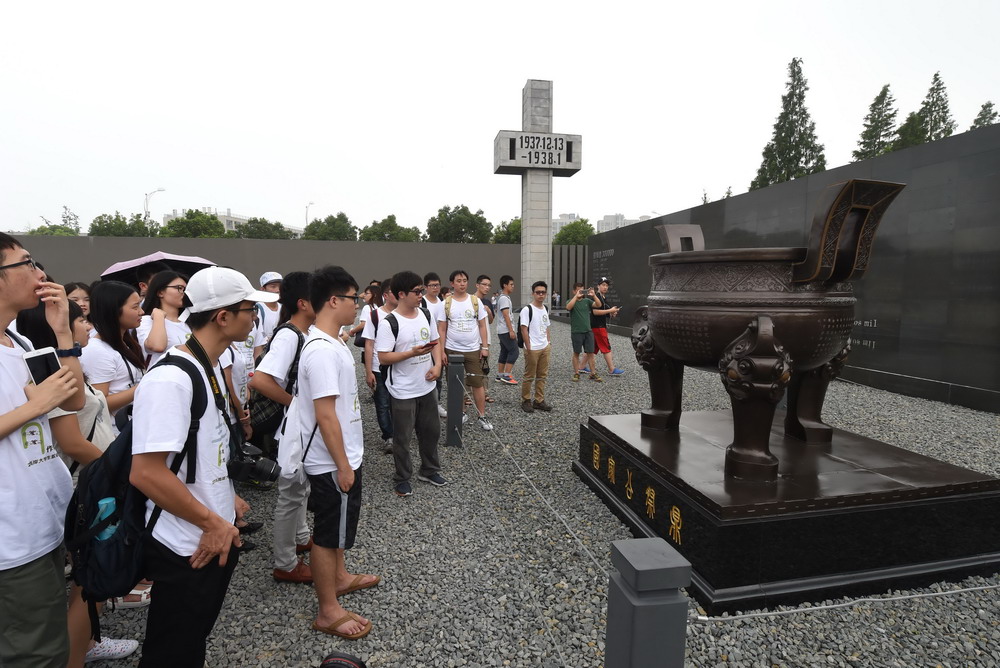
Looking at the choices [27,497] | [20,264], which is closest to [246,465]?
[27,497]

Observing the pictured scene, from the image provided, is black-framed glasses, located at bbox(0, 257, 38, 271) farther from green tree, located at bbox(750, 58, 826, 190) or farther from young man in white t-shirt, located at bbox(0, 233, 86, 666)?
green tree, located at bbox(750, 58, 826, 190)

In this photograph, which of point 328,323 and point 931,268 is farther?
point 931,268

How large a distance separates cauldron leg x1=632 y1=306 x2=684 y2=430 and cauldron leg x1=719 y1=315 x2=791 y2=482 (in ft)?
2.86

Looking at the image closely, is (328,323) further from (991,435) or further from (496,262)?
(496,262)

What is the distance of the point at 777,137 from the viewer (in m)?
33.3

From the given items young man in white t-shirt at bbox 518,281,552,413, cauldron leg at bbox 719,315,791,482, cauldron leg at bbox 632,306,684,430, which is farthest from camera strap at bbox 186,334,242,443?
young man in white t-shirt at bbox 518,281,552,413

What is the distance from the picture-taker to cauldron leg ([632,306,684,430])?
3.88 metres

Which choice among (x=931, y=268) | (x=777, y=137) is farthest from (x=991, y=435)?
(x=777, y=137)

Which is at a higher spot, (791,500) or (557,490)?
(791,500)

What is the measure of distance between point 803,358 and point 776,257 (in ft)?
2.00

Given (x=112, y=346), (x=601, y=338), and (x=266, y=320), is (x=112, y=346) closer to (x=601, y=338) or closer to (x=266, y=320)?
(x=266, y=320)

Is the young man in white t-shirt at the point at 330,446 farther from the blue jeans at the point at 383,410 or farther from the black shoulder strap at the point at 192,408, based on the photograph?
the blue jeans at the point at 383,410

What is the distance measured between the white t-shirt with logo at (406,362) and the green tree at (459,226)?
4623cm

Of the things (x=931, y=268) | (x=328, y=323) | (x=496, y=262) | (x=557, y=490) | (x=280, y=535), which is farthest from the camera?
(x=496, y=262)
